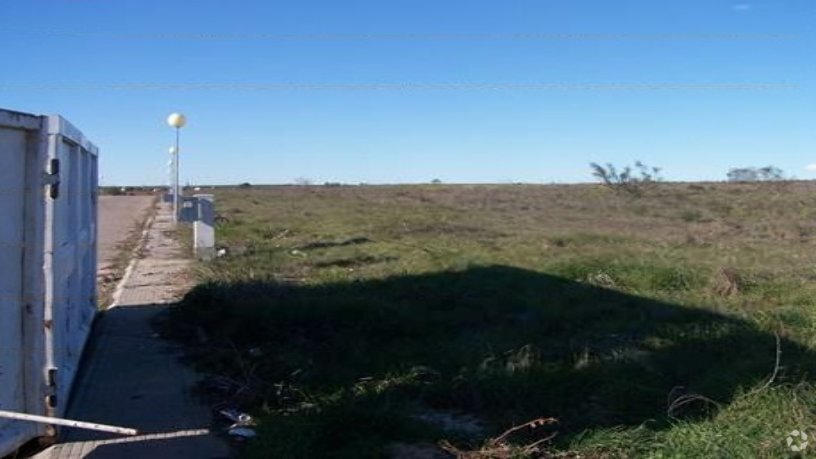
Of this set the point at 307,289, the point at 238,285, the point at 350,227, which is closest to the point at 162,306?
the point at 238,285

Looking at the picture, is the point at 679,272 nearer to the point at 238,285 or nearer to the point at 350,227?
the point at 238,285

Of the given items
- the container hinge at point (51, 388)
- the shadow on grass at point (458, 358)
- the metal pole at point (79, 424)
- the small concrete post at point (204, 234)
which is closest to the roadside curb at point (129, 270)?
the small concrete post at point (204, 234)

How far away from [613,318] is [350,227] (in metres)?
15.7

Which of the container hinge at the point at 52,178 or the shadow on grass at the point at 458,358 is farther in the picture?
the shadow on grass at the point at 458,358

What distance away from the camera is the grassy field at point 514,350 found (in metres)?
5.06

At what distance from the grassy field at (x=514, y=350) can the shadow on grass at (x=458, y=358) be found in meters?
0.02

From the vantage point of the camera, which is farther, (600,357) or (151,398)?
(600,357)

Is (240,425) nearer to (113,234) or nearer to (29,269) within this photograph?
(29,269)

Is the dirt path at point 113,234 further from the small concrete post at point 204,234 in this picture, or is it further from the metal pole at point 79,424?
the metal pole at point 79,424

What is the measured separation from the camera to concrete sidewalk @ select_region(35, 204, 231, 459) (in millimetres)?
5051

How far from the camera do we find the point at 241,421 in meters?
5.57

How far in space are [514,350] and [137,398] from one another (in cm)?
282

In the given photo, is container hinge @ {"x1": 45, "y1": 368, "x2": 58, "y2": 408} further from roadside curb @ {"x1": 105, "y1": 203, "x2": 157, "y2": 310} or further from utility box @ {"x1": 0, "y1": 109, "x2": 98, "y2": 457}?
roadside curb @ {"x1": 105, "y1": 203, "x2": 157, "y2": 310}

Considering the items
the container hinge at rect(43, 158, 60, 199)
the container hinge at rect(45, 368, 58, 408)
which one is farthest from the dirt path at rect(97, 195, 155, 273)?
the container hinge at rect(43, 158, 60, 199)
